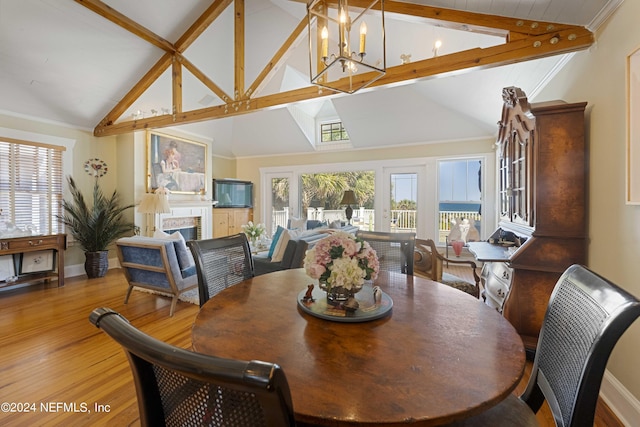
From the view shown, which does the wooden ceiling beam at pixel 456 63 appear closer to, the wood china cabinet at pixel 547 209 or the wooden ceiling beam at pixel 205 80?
the wooden ceiling beam at pixel 205 80

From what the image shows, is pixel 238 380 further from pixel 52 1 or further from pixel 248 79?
pixel 248 79

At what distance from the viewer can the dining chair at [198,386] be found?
1.31 ft

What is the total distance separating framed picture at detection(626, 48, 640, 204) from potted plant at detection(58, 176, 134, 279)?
5.93 metres

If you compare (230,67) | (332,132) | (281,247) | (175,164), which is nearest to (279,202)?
(332,132)

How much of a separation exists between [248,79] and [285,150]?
78.0 inches

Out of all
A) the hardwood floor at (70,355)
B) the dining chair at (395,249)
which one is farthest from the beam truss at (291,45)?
the hardwood floor at (70,355)

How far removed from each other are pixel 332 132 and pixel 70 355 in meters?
6.11

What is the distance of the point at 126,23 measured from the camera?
3.72 m

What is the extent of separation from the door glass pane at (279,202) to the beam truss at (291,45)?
137 inches

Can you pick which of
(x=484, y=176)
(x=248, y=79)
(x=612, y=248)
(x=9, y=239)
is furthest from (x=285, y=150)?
(x=612, y=248)

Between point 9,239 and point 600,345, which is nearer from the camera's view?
point 600,345

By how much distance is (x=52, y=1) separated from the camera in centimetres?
316

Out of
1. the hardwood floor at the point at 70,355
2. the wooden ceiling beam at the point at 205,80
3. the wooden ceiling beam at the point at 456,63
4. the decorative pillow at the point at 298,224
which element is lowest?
the hardwood floor at the point at 70,355

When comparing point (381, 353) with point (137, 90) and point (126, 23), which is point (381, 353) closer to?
point (126, 23)
